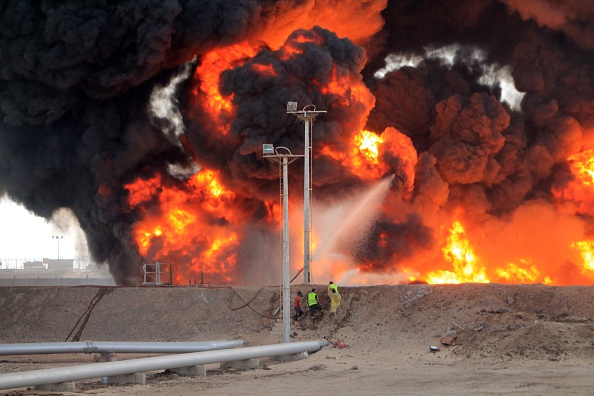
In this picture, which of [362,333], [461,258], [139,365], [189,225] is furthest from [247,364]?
[461,258]

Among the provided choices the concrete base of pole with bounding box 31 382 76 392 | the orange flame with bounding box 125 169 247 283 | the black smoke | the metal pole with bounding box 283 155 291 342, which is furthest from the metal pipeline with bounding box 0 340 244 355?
the orange flame with bounding box 125 169 247 283

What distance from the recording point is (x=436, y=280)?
55.4 meters

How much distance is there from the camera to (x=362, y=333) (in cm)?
3712

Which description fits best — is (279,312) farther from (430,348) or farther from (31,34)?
(31,34)

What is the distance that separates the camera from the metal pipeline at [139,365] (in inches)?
998

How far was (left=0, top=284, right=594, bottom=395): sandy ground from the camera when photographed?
26859 mm

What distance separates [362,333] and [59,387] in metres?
14.2

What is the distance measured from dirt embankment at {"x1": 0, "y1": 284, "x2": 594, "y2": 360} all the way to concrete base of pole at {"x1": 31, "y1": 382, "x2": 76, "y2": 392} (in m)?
12.8

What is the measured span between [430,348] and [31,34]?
32.5 metres

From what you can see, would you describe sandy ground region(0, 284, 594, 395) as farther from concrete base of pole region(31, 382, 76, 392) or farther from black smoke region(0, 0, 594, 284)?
black smoke region(0, 0, 594, 284)

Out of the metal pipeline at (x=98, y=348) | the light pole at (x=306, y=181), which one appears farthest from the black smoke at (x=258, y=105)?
the metal pipeline at (x=98, y=348)

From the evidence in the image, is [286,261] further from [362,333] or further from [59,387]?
[59,387]

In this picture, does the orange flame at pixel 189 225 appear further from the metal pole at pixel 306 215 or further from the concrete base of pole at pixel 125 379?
the concrete base of pole at pixel 125 379

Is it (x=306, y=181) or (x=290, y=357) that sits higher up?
(x=306, y=181)
